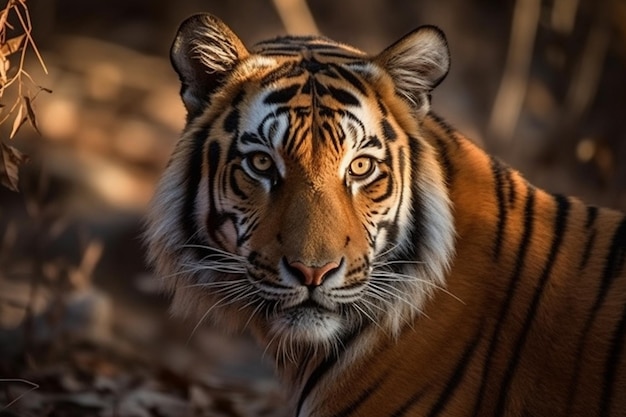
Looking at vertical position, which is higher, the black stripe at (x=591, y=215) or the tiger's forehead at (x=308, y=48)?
the tiger's forehead at (x=308, y=48)

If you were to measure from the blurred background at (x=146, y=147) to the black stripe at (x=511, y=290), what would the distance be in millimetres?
1447

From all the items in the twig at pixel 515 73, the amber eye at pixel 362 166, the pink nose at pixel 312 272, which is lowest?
the pink nose at pixel 312 272

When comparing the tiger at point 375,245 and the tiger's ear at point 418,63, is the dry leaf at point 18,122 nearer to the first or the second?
the tiger at point 375,245

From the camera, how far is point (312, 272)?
3.03 m

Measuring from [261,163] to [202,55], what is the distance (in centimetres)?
41

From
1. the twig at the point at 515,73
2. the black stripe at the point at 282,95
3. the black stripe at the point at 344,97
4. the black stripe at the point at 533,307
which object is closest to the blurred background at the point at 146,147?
the twig at the point at 515,73

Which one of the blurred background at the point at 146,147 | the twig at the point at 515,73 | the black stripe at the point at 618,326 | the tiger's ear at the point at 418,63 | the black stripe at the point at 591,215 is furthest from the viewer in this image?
the twig at the point at 515,73

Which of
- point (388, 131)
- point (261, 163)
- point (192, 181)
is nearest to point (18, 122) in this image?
point (192, 181)

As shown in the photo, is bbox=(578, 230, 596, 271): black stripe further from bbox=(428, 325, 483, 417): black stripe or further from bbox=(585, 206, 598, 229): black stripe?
bbox=(428, 325, 483, 417): black stripe

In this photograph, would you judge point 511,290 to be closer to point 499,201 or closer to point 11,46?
point 499,201

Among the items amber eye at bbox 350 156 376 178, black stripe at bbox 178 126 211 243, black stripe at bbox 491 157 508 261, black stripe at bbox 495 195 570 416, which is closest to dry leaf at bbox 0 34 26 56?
black stripe at bbox 178 126 211 243

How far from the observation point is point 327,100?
3.27 meters

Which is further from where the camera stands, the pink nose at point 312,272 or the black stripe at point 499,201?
the black stripe at point 499,201

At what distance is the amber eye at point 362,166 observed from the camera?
3215 mm
